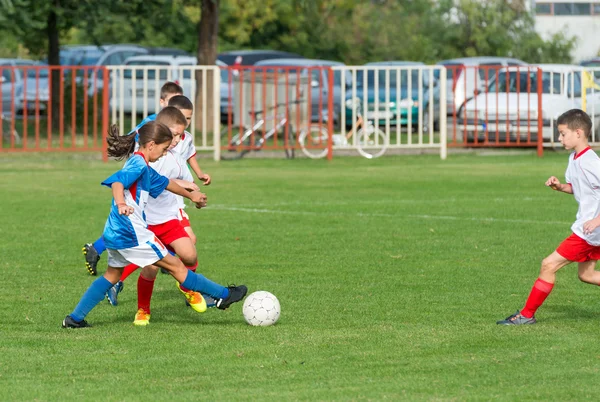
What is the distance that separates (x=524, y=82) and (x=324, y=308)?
15.7 m

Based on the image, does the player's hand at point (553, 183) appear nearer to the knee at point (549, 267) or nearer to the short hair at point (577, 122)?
the short hair at point (577, 122)

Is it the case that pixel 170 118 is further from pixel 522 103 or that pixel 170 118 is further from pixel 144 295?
pixel 522 103

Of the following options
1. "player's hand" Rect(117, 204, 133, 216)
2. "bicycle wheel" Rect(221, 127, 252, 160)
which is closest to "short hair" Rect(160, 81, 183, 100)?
"player's hand" Rect(117, 204, 133, 216)

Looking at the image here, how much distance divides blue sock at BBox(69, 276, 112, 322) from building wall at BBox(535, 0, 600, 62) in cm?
5037

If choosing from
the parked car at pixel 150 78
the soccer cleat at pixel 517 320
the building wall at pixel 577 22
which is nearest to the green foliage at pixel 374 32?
the building wall at pixel 577 22

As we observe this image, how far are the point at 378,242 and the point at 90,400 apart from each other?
609cm

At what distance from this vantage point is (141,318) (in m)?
7.59

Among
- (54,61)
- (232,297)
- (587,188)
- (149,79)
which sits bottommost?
(232,297)

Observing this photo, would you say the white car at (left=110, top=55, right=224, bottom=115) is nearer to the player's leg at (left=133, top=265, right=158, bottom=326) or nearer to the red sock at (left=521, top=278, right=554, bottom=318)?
the player's leg at (left=133, top=265, right=158, bottom=326)

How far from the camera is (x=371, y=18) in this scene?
155 feet

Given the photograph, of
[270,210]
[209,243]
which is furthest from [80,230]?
[270,210]

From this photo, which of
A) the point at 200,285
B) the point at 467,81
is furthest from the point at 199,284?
the point at 467,81

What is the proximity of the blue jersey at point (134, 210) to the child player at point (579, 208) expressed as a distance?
7.52ft

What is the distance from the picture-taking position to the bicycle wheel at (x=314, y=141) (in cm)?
2236
